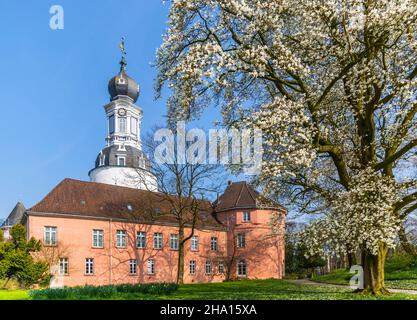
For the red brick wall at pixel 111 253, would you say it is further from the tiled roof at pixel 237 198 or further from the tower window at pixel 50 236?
the tiled roof at pixel 237 198

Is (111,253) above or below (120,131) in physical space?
below

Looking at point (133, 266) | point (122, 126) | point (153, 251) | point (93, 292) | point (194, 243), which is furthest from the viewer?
point (122, 126)

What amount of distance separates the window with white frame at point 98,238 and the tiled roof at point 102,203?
4.71 feet

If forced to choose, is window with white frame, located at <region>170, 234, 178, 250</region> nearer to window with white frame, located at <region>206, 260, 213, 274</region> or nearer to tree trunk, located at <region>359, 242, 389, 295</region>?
window with white frame, located at <region>206, 260, 213, 274</region>

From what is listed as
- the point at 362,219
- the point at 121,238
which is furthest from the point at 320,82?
the point at 121,238

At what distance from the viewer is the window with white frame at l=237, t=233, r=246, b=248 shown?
4678cm

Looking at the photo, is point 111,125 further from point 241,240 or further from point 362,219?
point 362,219

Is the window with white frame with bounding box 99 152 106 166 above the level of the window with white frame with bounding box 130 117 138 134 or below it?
below

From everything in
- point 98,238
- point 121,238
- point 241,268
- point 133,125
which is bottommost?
point 241,268

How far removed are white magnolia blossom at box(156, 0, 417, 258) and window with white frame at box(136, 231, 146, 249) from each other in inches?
1061

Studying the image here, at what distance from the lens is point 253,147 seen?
1429 centimetres

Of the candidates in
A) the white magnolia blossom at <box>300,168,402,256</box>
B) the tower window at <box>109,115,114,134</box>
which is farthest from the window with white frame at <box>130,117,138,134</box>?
the white magnolia blossom at <box>300,168,402,256</box>

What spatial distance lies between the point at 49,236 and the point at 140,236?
8750mm

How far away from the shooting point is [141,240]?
40906mm
